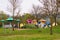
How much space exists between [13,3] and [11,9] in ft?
3.81

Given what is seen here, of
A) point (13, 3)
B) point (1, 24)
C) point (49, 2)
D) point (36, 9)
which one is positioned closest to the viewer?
point (13, 3)

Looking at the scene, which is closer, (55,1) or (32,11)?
(55,1)

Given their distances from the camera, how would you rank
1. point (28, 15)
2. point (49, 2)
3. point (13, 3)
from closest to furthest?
point (13, 3), point (49, 2), point (28, 15)

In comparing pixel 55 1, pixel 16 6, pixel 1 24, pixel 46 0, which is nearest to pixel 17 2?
pixel 16 6

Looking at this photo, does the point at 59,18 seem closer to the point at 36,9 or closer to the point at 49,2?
the point at 36,9

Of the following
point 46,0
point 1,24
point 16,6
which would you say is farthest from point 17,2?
point 1,24

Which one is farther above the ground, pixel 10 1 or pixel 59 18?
pixel 10 1

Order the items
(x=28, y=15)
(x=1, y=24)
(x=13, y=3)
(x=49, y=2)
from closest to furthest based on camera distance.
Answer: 1. (x=13, y=3)
2. (x=49, y=2)
3. (x=1, y=24)
4. (x=28, y=15)

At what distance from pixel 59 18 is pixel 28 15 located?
16.6 m

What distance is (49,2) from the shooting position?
38250 millimetres

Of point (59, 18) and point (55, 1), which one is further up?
point (55, 1)

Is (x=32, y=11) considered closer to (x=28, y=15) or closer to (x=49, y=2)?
(x=28, y=15)

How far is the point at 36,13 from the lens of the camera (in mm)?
64938

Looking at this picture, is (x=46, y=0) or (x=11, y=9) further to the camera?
(x=46, y=0)
